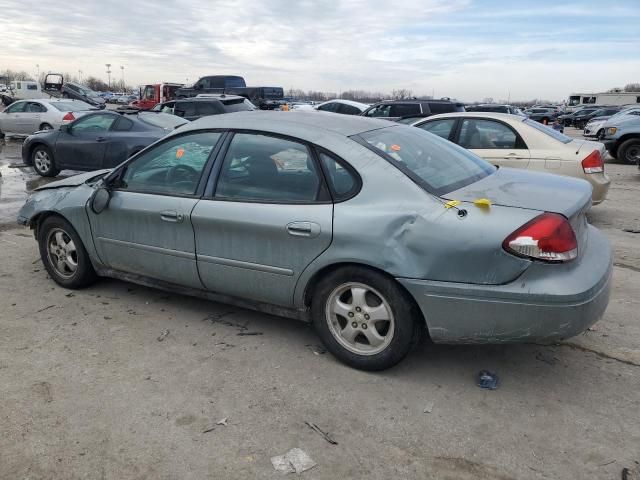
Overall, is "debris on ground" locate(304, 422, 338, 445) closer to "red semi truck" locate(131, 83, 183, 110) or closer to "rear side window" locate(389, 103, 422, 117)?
"rear side window" locate(389, 103, 422, 117)

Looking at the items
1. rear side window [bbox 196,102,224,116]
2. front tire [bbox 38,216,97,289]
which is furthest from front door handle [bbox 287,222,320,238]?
rear side window [bbox 196,102,224,116]

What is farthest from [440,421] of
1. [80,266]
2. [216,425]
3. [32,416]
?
[80,266]

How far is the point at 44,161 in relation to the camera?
1121cm

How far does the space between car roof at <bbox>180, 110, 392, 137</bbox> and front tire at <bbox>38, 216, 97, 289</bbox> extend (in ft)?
4.65

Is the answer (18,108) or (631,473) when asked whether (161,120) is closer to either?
(18,108)

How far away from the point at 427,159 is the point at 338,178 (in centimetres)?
67

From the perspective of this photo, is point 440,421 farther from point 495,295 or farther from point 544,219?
point 544,219

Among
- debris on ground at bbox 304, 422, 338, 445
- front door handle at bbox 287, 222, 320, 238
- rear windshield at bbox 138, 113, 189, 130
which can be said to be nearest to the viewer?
debris on ground at bbox 304, 422, 338, 445

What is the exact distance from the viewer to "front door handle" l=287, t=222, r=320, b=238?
3.18m

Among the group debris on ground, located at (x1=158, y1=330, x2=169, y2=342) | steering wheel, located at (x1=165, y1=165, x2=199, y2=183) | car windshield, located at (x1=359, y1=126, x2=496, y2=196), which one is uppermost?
car windshield, located at (x1=359, y1=126, x2=496, y2=196)

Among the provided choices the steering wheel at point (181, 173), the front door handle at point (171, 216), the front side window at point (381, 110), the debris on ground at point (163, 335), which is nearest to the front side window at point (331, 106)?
the front side window at point (381, 110)

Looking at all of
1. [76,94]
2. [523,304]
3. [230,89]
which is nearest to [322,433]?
[523,304]

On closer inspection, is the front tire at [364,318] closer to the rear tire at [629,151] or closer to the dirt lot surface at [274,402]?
the dirt lot surface at [274,402]

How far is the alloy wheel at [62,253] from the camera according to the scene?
177 inches
